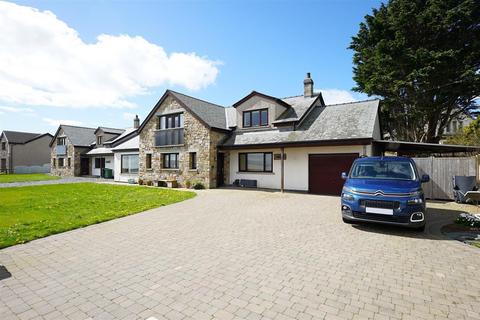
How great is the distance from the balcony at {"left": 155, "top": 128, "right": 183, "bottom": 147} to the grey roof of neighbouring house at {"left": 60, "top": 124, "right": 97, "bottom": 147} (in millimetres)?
18824

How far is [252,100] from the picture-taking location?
58.8 feet

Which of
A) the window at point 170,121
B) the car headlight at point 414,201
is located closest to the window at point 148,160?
the window at point 170,121

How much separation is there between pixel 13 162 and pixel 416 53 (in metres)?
59.5

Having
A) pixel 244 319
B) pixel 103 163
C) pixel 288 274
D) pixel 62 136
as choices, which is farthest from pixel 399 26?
pixel 62 136

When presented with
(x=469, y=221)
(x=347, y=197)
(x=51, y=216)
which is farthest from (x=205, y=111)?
(x=469, y=221)

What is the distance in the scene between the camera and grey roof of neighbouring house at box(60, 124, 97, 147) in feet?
108

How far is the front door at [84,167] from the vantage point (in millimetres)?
32750

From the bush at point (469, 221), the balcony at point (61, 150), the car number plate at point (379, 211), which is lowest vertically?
the bush at point (469, 221)

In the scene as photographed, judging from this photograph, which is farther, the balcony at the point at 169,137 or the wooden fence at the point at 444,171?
the balcony at the point at 169,137

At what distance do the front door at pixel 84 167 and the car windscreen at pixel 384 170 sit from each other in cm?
3569

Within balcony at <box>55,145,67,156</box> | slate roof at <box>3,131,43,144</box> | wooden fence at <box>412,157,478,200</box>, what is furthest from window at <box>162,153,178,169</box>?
slate roof at <box>3,131,43,144</box>

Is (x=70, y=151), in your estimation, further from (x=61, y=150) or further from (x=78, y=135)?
(x=78, y=135)

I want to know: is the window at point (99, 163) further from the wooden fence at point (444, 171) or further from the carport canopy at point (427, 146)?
the wooden fence at point (444, 171)

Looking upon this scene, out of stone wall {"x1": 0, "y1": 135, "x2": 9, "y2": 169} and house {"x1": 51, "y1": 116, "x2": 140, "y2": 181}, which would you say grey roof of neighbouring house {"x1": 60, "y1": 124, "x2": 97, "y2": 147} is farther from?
stone wall {"x1": 0, "y1": 135, "x2": 9, "y2": 169}
